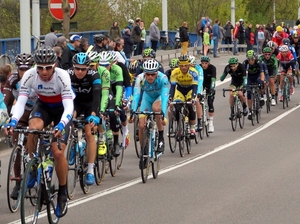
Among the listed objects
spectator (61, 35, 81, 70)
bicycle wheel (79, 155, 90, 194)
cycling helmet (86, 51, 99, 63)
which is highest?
spectator (61, 35, 81, 70)

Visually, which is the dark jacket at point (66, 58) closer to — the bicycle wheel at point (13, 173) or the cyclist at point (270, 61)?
the bicycle wheel at point (13, 173)

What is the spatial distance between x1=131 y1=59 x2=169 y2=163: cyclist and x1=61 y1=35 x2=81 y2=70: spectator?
406 cm

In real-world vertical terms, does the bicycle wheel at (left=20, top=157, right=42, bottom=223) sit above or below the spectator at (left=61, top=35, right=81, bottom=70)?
below

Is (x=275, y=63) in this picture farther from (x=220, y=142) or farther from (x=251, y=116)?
(x=220, y=142)

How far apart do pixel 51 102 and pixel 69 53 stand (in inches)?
347

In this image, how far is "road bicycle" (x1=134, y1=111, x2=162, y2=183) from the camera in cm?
1315

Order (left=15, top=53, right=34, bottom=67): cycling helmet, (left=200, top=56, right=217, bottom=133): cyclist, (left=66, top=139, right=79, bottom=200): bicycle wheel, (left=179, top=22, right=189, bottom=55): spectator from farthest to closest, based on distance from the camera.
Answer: (left=179, top=22, right=189, bottom=55): spectator
(left=200, top=56, right=217, bottom=133): cyclist
(left=15, top=53, right=34, bottom=67): cycling helmet
(left=66, top=139, right=79, bottom=200): bicycle wheel

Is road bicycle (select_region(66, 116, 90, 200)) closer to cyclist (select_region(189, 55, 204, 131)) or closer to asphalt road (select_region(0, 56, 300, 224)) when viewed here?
asphalt road (select_region(0, 56, 300, 224))

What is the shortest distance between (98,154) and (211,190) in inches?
66.2

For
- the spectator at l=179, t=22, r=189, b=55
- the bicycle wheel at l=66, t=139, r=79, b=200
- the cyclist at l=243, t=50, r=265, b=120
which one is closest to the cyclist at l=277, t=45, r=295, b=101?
the cyclist at l=243, t=50, r=265, b=120

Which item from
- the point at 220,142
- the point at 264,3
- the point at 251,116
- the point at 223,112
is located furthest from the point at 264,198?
the point at 264,3

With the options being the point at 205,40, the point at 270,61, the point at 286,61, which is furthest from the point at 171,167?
the point at 205,40

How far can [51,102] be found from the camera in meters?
10.0

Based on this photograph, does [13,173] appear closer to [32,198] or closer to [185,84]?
[32,198]
